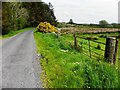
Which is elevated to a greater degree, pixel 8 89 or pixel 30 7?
pixel 30 7

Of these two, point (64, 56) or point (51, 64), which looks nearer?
point (51, 64)

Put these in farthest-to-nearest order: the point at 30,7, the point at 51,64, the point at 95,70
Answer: the point at 30,7, the point at 51,64, the point at 95,70

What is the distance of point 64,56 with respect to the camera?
1431 centimetres

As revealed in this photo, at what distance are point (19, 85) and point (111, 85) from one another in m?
3.23

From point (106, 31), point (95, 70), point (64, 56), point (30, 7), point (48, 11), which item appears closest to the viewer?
point (95, 70)

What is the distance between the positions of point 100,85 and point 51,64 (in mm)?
4262

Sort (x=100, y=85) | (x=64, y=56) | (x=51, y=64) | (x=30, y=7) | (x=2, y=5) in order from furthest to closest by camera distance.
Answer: (x=30, y=7)
(x=2, y=5)
(x=64, y=56)
(x=51, y=64)
(x=100, y=85)

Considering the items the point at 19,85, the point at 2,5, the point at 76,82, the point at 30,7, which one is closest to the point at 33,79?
the point at 19,85

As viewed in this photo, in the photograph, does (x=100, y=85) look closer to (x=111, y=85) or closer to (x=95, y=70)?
(x=111, y=85)

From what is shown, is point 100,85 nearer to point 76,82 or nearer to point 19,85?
point 76,82

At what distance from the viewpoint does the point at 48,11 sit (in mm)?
90812

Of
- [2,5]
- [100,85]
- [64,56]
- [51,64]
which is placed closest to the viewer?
[100,85]

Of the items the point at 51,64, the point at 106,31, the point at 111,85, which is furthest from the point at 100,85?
the point at 106,31

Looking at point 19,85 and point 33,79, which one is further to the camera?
point 33,79
